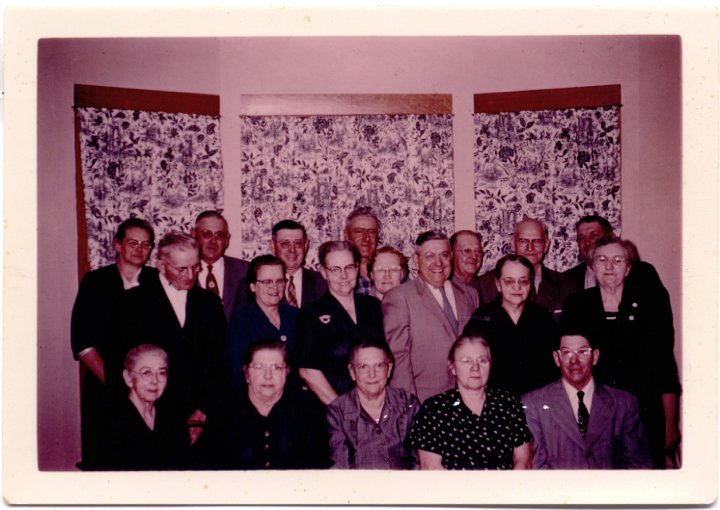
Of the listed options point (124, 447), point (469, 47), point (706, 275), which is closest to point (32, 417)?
point (124, 447)

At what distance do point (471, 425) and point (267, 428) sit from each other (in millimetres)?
635

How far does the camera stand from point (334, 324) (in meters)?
3.41

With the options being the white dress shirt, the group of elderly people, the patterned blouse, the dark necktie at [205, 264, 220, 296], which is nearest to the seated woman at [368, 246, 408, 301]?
the group of elderly people

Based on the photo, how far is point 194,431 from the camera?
3.37 meters

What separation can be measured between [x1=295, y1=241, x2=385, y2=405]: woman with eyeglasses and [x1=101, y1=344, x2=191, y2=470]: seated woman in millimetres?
435

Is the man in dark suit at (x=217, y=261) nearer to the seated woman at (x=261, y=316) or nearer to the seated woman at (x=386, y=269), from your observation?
the seated woman at (x=261, y=316)

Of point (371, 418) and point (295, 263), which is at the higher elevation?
point (295, 263)

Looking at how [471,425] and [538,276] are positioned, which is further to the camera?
[538,276]

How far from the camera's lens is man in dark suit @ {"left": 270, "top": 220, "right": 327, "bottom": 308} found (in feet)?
11.2

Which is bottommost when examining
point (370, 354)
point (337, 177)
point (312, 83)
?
point (370, 354)

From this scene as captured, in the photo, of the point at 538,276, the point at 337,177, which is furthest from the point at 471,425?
the point at 337,177

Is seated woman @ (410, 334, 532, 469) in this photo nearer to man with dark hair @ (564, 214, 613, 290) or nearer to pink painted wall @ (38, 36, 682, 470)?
man with dark hair @ (564, 214, 613, 290)

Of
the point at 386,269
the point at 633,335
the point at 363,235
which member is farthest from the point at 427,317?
the point at 633,335

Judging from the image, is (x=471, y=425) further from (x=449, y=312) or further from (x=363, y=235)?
(x=363, y=235)
